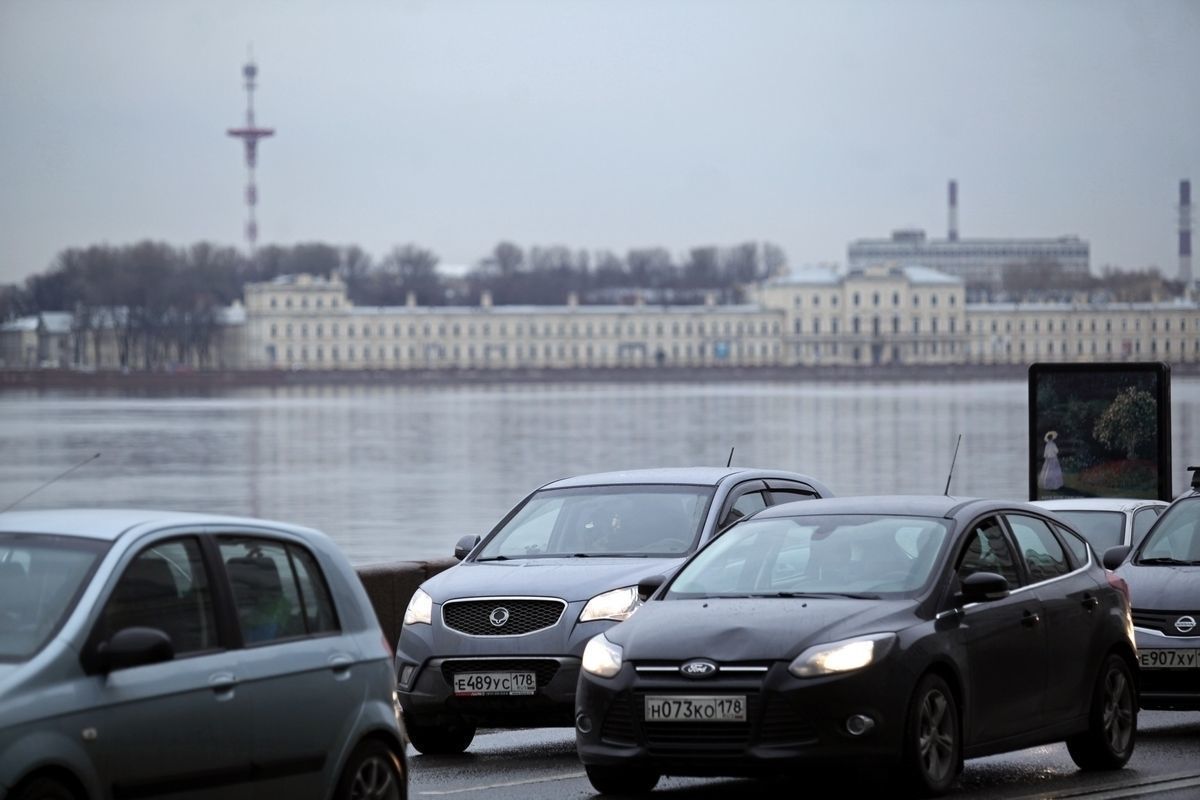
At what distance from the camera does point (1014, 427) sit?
319ft

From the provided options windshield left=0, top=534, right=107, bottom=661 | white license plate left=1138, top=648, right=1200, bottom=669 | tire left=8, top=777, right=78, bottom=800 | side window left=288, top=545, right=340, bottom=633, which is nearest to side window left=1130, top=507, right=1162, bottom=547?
white license plate left=1138, top=648, right=1200, bottom=669

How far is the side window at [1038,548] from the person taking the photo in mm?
9078

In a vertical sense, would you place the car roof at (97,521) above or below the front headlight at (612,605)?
above

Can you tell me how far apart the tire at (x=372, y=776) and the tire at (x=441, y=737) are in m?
2.96

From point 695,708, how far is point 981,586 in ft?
4.34

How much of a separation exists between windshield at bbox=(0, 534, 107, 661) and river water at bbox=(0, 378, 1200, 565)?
29753mm

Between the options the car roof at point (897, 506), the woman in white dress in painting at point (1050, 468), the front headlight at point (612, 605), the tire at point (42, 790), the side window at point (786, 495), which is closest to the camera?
the tire at point (42, 790)

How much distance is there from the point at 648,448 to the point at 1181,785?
6965cm

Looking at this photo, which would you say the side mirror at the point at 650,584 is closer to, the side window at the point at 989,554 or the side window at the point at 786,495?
the side window at the point at 989,554

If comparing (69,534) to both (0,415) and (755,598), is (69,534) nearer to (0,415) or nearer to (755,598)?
(755,598)

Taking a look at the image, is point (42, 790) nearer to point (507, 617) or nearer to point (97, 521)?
point (97, 521)

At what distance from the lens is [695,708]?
768cm

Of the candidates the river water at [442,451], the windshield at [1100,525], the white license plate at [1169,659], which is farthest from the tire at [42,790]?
the river water at [442,451]

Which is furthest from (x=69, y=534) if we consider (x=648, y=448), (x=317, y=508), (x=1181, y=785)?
(x=648, y=448)
